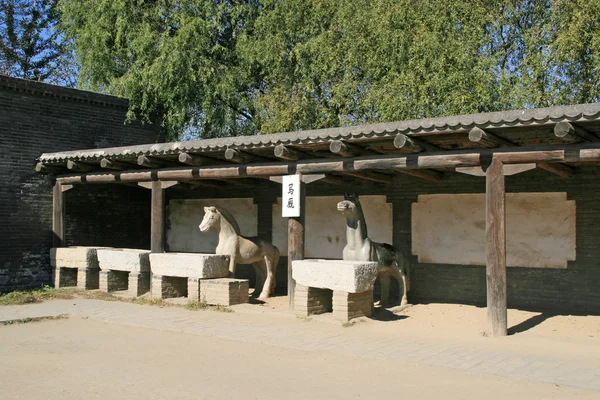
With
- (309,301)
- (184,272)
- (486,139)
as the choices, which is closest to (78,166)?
(184,272)

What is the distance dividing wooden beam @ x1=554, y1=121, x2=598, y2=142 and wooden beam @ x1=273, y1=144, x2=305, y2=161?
4370mm

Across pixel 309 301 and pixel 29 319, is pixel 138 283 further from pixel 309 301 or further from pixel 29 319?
pixel 309 301

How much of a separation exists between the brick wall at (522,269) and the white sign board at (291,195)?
8.24 feet

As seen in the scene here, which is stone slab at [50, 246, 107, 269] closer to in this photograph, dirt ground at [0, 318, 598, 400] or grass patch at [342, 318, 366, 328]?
dirt ground at [0, 318, 598, 400]

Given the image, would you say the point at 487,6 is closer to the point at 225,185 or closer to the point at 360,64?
the point at 360,64

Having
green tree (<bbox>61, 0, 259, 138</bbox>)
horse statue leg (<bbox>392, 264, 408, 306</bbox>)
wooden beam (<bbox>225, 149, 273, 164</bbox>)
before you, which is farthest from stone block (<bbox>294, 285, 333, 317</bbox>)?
Answer: green tree (<bbox>61, 0, 259, 138</bbox>)

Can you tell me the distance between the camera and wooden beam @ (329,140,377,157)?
10.1 m

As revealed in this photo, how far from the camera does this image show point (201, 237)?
16094mm

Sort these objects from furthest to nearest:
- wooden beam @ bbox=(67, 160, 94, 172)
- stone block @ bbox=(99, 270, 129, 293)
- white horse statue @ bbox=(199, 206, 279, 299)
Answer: wooden beam @ bbox=(67, 160, 94, 172) < stone block @ bbox=(99, 270, 129, 293) < white horse statue @ bbox=(199, 206, 279, 299)

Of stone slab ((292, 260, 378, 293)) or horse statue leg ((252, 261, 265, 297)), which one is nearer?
stone slab ((292, 260, 378, 293))

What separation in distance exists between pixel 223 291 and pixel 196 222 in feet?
15.5

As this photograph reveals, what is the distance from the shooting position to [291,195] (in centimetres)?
1144

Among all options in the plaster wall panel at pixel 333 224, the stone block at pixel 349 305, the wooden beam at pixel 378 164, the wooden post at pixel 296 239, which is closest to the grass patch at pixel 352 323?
the stone block at pixel 349 305

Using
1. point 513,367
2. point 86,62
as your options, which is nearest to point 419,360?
point 513,367
